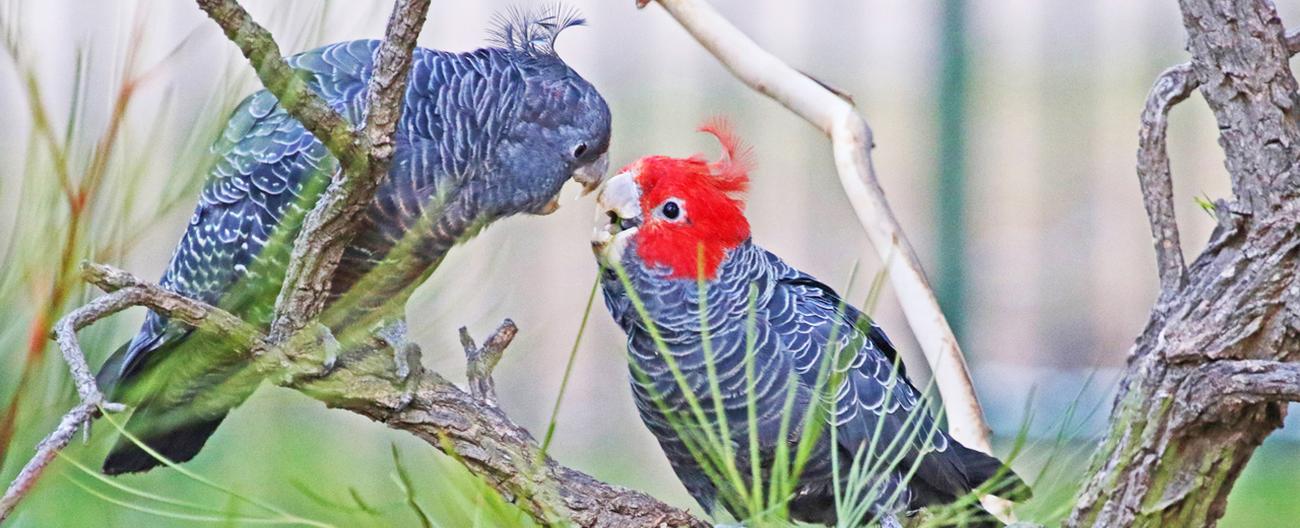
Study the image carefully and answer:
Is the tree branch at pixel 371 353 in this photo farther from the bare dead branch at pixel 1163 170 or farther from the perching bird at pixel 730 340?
the bare dead branch at pixel 1163 170

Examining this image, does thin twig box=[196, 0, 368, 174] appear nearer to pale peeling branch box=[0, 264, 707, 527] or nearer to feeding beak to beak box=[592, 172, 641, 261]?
pale peeling branch box=[0, 264, 707, 527]

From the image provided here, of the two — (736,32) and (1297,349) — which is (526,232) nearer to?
(736,32)

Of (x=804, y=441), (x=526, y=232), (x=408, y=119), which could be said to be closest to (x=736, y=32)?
(x=408, y=119)

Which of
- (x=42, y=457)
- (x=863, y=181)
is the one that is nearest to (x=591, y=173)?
(x=863, y=181)

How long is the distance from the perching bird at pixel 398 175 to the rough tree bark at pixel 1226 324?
0.39 metres

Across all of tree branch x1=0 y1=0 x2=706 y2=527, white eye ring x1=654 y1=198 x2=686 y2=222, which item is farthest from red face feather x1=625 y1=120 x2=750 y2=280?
tree branch x1=0 y1=0 x2=706 y2=527

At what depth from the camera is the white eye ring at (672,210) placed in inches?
30.8

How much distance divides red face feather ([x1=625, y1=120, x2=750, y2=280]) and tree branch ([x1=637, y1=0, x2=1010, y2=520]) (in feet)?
0.55

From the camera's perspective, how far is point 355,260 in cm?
89

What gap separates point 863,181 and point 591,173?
0.26m

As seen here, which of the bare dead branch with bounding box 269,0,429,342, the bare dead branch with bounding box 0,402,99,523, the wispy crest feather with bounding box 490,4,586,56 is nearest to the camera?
the bare dead branch with bounding box 0,402,99,523

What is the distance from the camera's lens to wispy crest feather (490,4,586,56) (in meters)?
1.05

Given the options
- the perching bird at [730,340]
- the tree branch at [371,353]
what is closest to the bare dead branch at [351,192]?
the tree branch at [371,353]

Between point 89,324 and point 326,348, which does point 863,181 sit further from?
point 89,324
